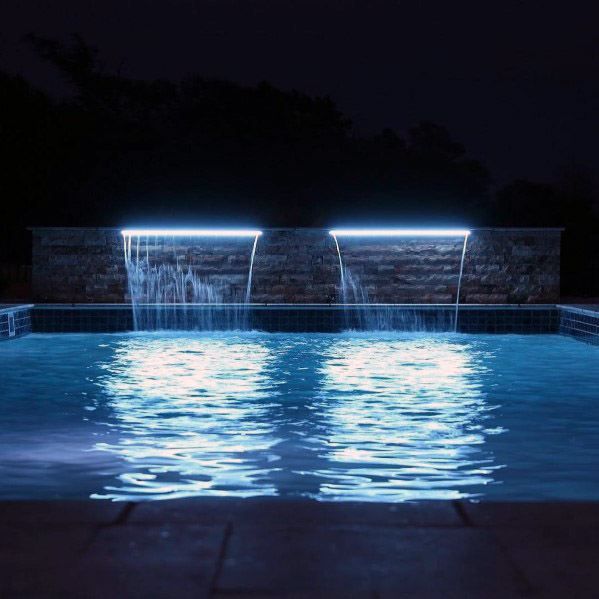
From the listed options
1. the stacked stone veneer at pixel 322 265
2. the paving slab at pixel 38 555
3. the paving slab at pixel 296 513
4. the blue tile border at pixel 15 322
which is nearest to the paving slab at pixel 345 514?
the paving slab at pixel 296 513

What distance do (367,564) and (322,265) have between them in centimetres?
1592

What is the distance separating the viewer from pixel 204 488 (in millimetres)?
6074

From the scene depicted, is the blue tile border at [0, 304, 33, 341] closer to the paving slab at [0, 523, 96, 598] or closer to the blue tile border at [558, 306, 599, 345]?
the blue tile border at [558, 306, 599, 345]

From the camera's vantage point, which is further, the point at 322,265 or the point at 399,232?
the point at 399,232

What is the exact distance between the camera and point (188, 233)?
64.7 ft

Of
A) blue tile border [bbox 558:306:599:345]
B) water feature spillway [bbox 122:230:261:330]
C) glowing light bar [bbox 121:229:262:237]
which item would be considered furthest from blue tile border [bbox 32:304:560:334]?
glowing light bar [bbox 121:229:262:237]

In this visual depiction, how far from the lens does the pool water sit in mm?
6258

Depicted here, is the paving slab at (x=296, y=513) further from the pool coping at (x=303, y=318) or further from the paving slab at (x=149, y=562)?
the pool coping at (x=303, y=318)

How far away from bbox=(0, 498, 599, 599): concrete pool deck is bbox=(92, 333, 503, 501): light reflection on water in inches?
59.3

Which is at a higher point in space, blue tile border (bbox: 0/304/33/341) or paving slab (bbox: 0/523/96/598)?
paving slab (bbox: 0/523/96/598)

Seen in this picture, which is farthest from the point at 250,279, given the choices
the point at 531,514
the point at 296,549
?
the point at 296,549

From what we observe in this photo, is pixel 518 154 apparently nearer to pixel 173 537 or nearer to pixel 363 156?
pixel 363 156

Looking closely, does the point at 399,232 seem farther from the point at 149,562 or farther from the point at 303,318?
the point at 149,562

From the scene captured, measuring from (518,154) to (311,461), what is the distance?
3996 cm
